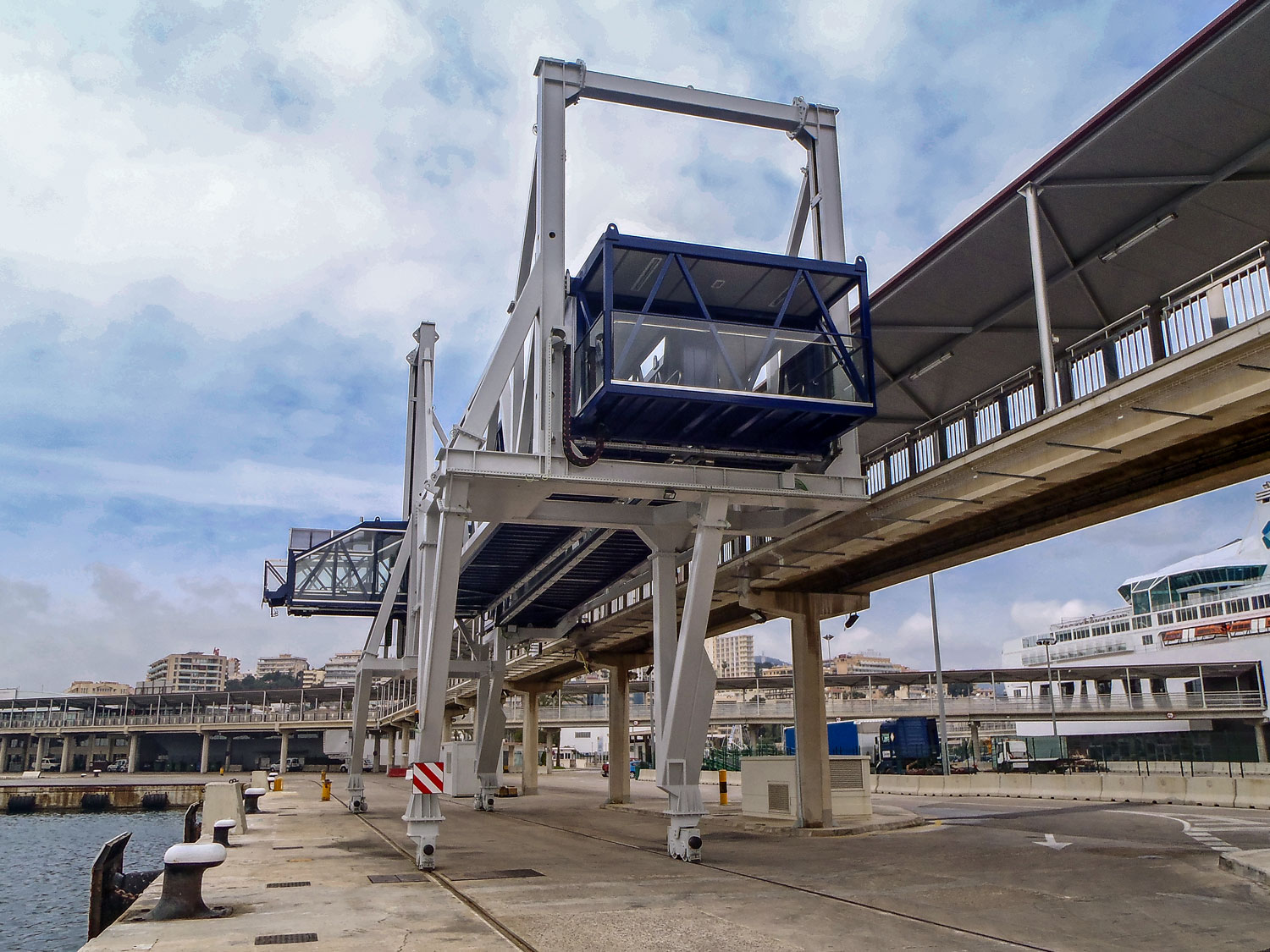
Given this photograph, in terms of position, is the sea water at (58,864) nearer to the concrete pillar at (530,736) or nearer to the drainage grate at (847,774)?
the drainage grate at (847,774)

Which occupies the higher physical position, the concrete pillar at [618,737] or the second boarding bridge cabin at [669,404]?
the second boarding bridge cabin at [669,404]

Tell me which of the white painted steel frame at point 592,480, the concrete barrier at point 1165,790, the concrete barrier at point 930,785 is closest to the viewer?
the white painted steel frame at point 592,480

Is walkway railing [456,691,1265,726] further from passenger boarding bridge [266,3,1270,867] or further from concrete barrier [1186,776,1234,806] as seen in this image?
passenger boarding bridge [266,3,1270,867]

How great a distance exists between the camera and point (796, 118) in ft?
64.6

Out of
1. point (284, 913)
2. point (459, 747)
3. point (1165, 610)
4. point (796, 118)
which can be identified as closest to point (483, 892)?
point (284, 913)

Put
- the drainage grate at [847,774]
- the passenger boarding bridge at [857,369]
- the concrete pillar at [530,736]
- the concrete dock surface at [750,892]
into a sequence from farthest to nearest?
the concrete pillar at [530,736] < the drainage grate at [847,774] < the passenger boarding bridge at [857,369] < the concrete dock surface at [750,892]

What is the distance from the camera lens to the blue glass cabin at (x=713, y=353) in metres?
16.0

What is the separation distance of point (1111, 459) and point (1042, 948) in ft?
24.7

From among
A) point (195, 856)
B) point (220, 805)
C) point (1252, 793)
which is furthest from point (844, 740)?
point (195, 856)

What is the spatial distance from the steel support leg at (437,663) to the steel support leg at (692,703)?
4113mm

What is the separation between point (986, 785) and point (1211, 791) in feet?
36.4

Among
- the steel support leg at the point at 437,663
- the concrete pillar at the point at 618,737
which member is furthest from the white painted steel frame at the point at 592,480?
the concrete pillar at the point at 618,737

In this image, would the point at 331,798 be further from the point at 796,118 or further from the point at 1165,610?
the point at 1165,610

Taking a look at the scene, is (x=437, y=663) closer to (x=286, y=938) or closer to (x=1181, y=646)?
(x=286, y=938)
